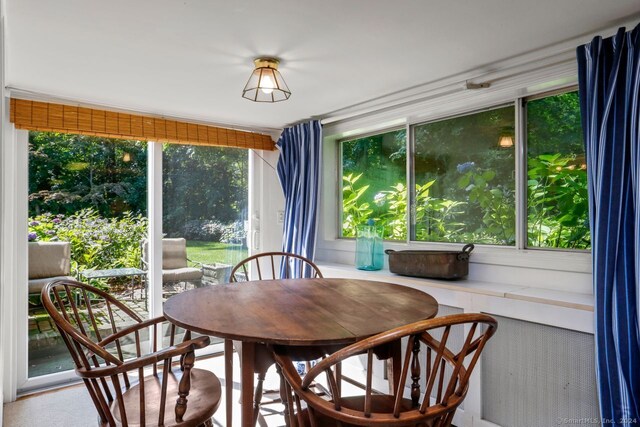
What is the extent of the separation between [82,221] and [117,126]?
806 mm

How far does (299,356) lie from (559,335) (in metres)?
1.27

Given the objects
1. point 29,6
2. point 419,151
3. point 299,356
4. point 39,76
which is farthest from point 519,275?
point 39,76

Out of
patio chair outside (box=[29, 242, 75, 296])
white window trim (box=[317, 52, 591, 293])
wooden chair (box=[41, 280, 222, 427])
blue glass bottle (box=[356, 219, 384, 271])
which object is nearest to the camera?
wooden chair (box=[41, 280, 222, 427])

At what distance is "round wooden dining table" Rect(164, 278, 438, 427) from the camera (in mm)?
1357

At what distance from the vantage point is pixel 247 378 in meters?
1.53

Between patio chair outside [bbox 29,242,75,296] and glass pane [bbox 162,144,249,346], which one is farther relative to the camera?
glass pane [bbox 162,144,249,346]

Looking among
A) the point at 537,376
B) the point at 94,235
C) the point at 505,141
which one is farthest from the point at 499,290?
the point at 94,235

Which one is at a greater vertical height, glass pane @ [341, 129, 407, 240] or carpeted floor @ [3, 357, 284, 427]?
glass pane @ [341, 129, 407, 240]

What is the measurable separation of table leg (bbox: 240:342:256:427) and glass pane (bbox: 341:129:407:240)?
6.36ft

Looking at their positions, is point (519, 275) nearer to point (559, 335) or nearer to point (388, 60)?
point (559, 335)

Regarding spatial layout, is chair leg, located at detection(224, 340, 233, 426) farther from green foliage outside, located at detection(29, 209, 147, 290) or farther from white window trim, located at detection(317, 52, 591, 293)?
green foliage outside, located at detection(29, 209, 147, 290)

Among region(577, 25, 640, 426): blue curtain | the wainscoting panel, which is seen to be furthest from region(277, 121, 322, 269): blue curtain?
region(577, 25, 640, 426): blue curtain

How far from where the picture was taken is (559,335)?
1916mm

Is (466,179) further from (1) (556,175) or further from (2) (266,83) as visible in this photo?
(2) (266,83)
